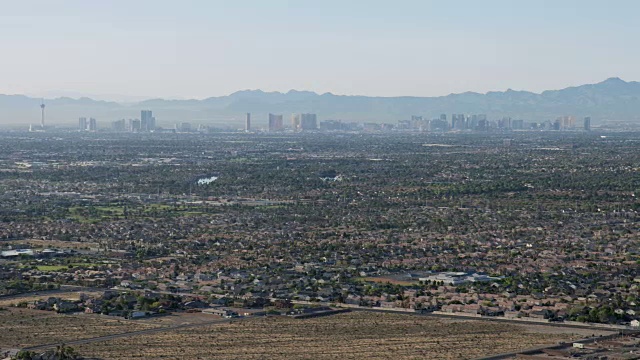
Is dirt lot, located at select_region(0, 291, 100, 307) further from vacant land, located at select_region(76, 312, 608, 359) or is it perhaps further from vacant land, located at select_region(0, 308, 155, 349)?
vacant land, located at select_region(76, 312, 608, 359)

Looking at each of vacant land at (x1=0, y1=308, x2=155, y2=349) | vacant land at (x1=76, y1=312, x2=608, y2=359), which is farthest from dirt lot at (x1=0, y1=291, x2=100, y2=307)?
vacant land at (x1=76, y1=312, x2=608, y2=359)

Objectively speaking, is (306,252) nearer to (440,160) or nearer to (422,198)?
(422,198)

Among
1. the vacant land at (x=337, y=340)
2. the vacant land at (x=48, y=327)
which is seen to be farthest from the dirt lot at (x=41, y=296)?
the vacant land at (x=337, y=340)

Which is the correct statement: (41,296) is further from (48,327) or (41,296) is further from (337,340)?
(337,340)

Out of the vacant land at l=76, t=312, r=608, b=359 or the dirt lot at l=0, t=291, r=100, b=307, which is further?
the dirt lot at l=0, t=291, r=100, b=307

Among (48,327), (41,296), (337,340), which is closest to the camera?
(337,340)

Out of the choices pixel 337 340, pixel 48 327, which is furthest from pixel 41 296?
pixel 337 340
